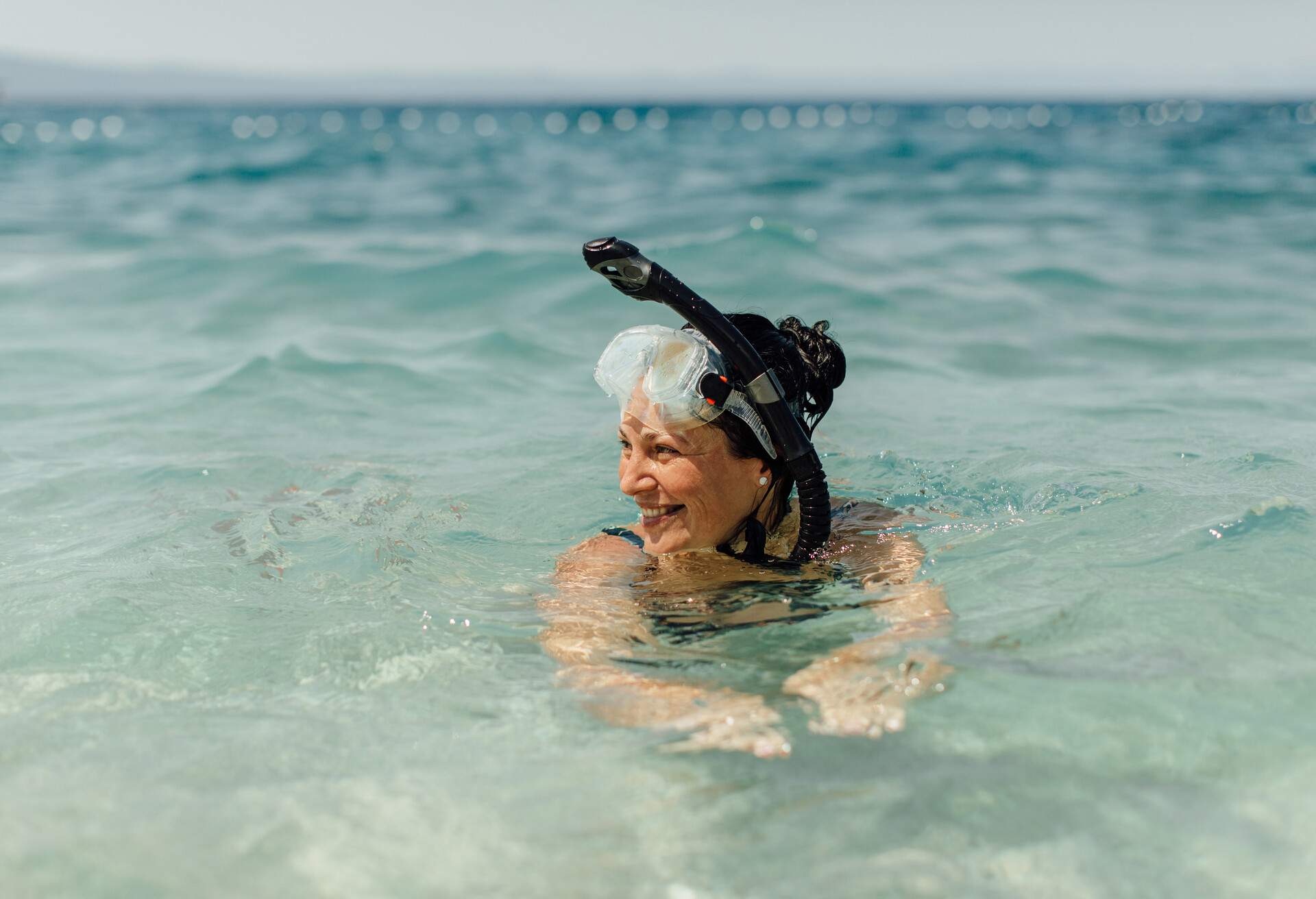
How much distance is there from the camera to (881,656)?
9.73ft

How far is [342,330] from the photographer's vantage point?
30.8 ft

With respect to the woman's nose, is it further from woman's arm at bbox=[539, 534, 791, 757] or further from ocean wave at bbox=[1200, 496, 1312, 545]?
ocean wave at bbox=[1200, 496, 1312, 545]

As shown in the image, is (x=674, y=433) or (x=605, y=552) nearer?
(x=674, y=433)

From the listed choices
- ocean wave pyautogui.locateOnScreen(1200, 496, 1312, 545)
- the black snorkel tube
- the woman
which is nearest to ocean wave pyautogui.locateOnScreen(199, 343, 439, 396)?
the woman

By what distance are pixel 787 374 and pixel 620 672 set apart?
99cm

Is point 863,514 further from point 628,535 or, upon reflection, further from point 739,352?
point 739,352

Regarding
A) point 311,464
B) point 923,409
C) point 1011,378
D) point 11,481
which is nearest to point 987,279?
point 1011,378

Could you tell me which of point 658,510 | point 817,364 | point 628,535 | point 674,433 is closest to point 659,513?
point 658,510

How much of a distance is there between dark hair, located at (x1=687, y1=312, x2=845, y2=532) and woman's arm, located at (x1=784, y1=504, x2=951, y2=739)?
28 cm

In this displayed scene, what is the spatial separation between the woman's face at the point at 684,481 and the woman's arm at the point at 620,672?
0.82 ft

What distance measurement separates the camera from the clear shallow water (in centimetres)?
240

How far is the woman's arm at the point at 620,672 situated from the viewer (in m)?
2.70

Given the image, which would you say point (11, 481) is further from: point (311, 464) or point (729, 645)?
point (729, 645)

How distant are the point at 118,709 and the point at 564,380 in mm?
4962
